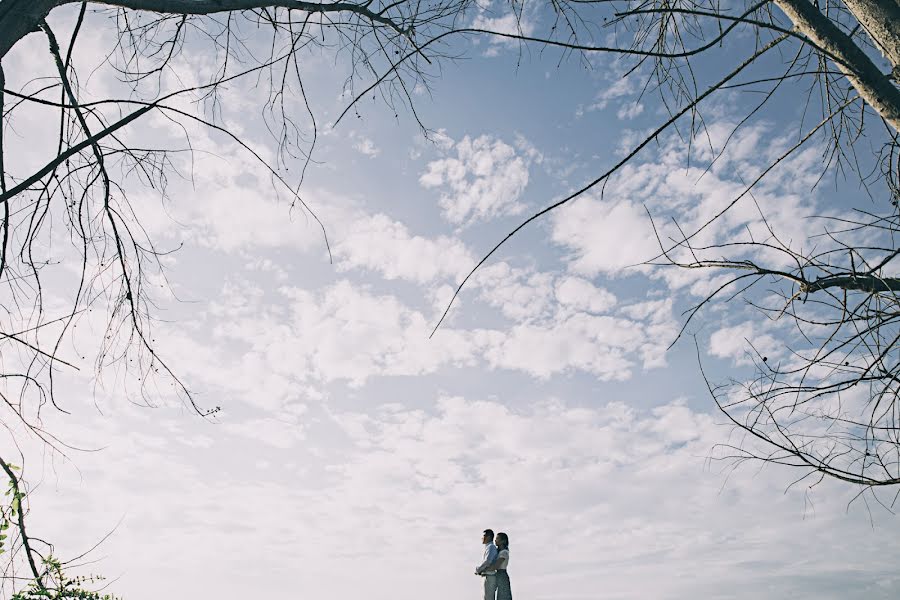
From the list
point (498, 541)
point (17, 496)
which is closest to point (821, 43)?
point (17, 496)

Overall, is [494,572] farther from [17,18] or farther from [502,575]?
[17,18]

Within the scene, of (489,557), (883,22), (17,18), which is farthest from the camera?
(489,557)

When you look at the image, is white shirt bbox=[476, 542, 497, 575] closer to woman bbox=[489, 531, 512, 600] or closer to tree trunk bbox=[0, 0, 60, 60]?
woman bbox=[489, 531, 512, 600]

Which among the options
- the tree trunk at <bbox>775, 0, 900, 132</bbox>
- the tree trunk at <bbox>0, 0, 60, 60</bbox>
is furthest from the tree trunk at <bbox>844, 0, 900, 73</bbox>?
the tree trunk at <bbox>0, 0, 60, 60</bbox>

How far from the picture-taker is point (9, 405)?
7.79 ft

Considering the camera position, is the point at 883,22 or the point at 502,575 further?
the point at 502,575

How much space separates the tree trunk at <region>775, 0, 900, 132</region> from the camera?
1.56 metres

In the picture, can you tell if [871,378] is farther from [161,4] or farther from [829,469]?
[161,4]

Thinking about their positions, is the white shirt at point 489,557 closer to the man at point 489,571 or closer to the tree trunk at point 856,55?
the man at point 489,571

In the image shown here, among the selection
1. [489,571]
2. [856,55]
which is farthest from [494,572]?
[856,55]

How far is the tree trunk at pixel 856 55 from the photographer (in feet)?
5.11

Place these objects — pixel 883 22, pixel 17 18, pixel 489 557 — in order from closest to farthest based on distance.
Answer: pixel 883 22 → pixel 17 18 → pixel 489 557

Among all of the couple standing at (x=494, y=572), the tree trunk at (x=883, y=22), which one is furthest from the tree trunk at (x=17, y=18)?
the couple standing at (x=494, y=572)

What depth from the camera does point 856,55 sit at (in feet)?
5.25
